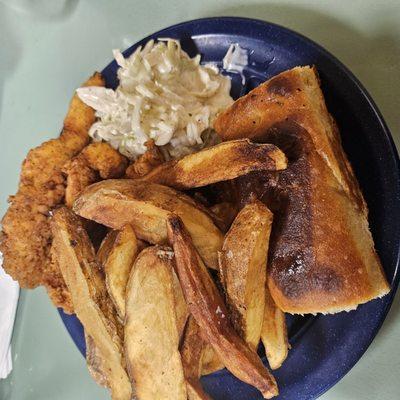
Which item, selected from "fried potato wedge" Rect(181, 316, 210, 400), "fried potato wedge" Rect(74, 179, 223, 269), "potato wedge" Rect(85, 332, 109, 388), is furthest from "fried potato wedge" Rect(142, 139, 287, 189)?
"potato wedge" Rect(85, 332, 109, 388)

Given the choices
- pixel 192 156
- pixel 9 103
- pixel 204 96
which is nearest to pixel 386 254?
pixel 192 156

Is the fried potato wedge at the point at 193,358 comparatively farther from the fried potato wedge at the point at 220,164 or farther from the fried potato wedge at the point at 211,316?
the fried potato wedge at the point at 220,164

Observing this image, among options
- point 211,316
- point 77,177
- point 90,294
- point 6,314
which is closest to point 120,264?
point 90,294

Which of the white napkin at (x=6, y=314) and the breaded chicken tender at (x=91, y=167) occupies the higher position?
the breaded chicken tender at (x=91, y=167)

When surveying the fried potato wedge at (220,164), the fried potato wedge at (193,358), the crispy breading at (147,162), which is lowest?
the fried potato wedge at (193,358)

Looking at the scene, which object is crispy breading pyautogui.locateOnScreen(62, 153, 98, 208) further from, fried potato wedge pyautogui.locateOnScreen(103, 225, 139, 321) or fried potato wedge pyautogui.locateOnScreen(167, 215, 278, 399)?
fried potato wedge pyautogui.locateOnScreen(167, 215, 278, 399)

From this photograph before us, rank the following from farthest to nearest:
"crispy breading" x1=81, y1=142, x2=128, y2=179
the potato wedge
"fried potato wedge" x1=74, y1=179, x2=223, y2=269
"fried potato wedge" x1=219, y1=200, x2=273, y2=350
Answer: "crispy breading" x1=81, y1=142, x2=128, y2=179, the potato wedge, "fried potato wedge" x1=74, y1=179, x2=223, y2=269, "fried potato wedge" x1=219, y1=200, x2=273, y2=350

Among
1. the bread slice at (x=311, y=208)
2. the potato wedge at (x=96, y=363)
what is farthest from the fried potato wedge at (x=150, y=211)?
the potato wedge at (x=96, y=363)
